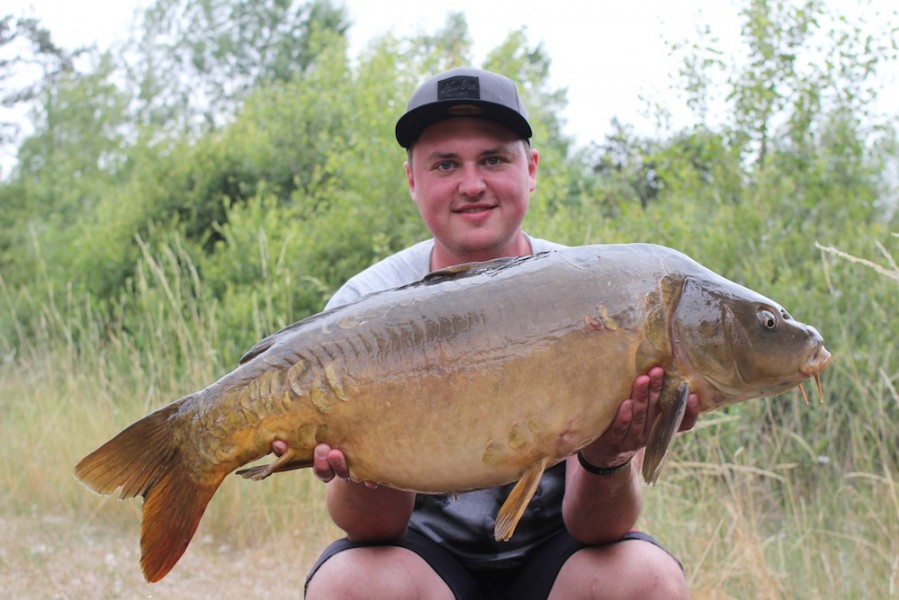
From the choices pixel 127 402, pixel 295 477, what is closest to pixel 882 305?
pixel 295 477

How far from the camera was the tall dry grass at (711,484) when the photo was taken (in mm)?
3062

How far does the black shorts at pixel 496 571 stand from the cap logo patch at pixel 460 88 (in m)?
0.98

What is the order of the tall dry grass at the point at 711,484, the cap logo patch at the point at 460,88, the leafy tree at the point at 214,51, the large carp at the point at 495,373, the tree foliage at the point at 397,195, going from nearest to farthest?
the large carp at the point at 495,373
the cap logo patch at the point at 460,88
the tall dry grass at the point at 711,484
the tree foliage at the point at 397,195
the leafy tree at the point at 214,51

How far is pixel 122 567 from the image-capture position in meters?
3.68

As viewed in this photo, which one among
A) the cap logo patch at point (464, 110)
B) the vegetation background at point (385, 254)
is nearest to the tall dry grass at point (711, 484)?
the vegetation background at point (385, 254)

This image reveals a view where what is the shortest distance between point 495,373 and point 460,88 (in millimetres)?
846

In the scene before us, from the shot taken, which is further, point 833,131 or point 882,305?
point 833,131

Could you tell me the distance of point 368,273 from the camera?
2402 mm

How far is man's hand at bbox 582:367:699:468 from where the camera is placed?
1643 mm

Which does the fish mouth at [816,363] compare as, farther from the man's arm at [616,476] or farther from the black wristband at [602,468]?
the black wristband at [602,468]

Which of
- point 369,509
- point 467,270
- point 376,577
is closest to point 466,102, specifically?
point 467,270

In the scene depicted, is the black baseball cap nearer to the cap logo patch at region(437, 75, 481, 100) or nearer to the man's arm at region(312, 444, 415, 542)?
the cap logo patch at region(437, 75, 481, 100)

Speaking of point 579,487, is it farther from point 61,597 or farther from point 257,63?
point 257,63

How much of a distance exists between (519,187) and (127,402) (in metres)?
3.17
